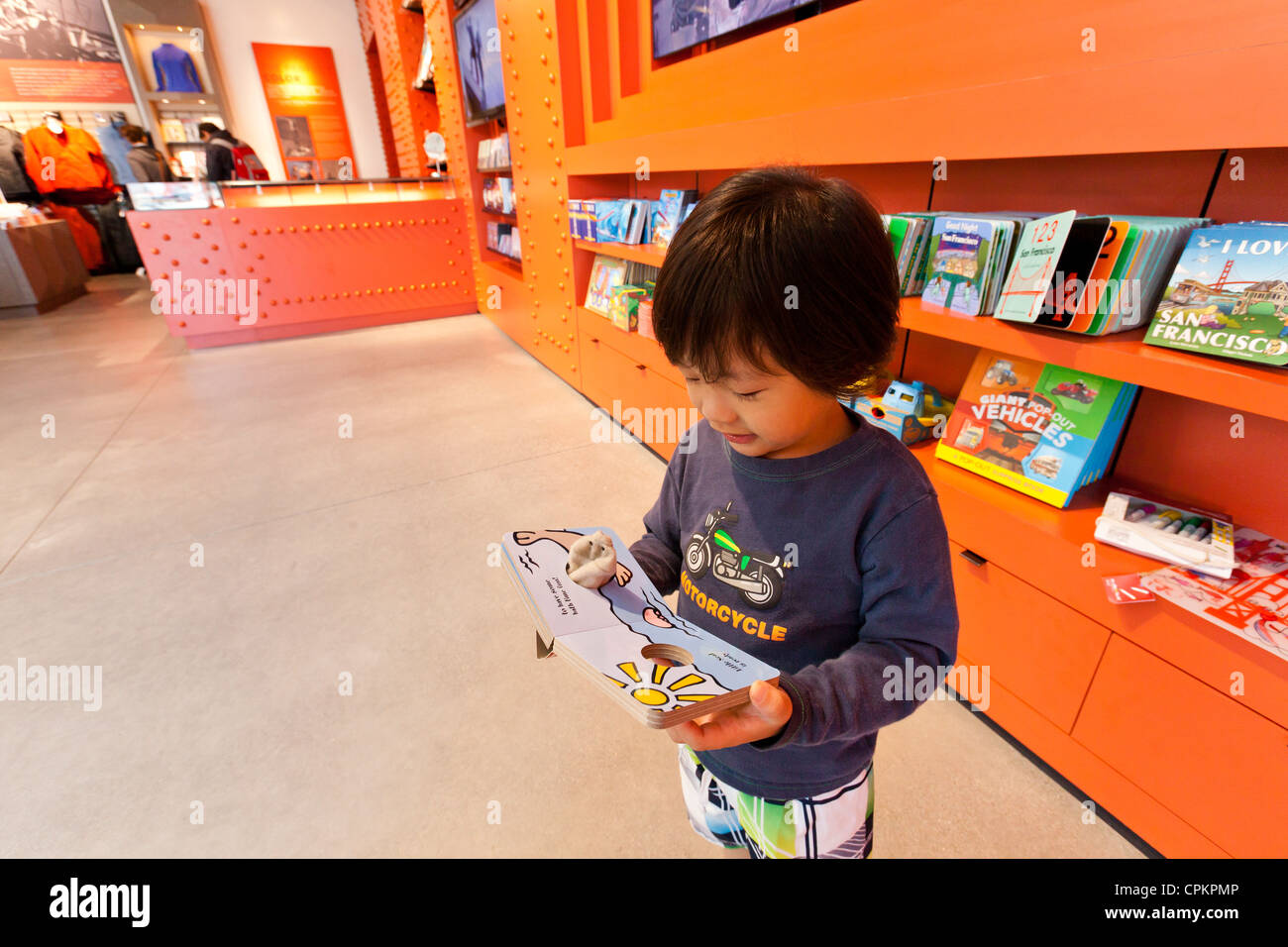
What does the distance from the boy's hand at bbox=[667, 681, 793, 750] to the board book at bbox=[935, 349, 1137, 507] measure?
41.6 inches

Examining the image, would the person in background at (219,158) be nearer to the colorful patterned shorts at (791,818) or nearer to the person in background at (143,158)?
the person in background at (143,158)

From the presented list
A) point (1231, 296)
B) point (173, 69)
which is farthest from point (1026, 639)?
point (173, 69)

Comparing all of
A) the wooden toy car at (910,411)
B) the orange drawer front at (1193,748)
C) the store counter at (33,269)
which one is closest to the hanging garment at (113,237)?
the store counter at (33,269)

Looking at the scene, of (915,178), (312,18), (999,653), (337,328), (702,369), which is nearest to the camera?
(702,369)

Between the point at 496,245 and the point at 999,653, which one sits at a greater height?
the point at 496,245

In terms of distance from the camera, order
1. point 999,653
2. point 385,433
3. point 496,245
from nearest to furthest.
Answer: point 999,653
point 385,433
point 496,245

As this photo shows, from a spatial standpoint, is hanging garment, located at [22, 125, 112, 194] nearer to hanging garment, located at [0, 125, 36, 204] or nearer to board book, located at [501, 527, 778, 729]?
hanging garment, located at [0, 125, 36, 204]

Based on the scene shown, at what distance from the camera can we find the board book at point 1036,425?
1.23m

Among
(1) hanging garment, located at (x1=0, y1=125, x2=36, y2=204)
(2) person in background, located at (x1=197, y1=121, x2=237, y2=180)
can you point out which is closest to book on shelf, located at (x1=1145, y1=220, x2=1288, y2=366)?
(2) person in background, located at (x1=197, y1=121, x2=237, y2=180)

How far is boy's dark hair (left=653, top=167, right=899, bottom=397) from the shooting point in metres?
0.53

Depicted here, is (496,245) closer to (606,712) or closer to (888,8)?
(888,8)
